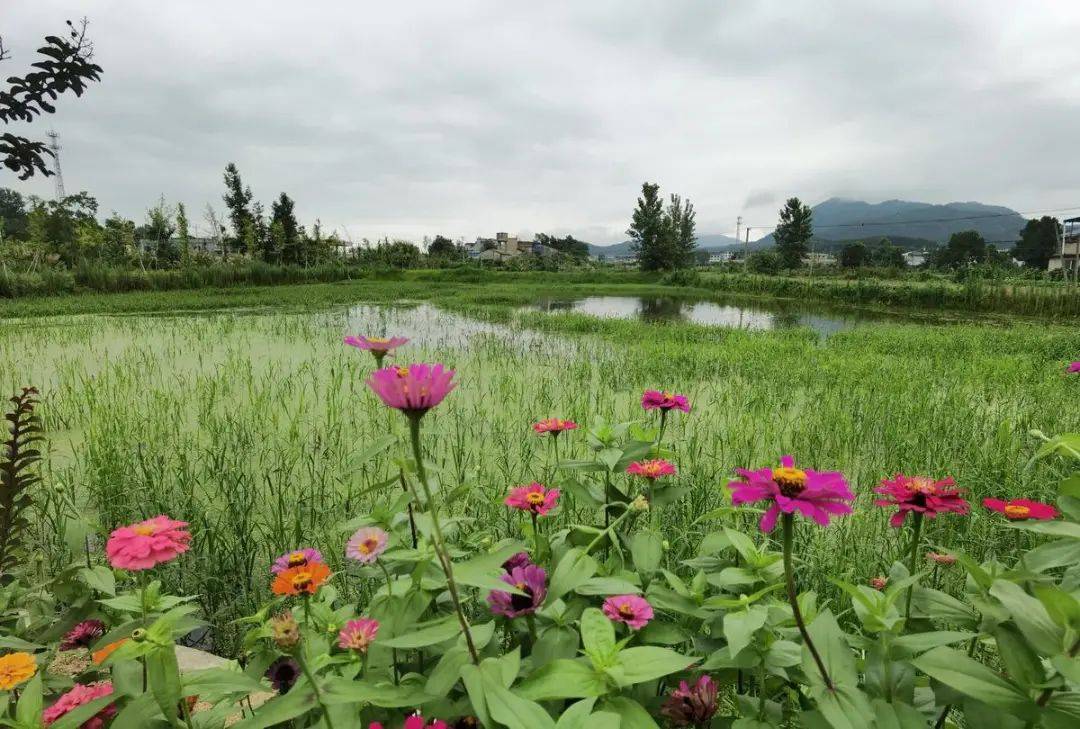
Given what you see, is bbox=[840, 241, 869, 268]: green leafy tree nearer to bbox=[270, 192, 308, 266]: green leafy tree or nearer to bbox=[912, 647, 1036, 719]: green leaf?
bbox=[270, 192, 308, 266]: green leafy tree

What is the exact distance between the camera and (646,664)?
2.12 ft

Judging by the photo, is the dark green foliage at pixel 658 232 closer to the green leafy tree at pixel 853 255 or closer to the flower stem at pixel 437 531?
the green leafy tree at pixel 853 255

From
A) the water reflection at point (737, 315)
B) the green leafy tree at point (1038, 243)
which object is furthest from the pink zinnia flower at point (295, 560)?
the green leafy tree at point (1038, 243)

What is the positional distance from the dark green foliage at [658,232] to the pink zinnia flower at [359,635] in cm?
3137

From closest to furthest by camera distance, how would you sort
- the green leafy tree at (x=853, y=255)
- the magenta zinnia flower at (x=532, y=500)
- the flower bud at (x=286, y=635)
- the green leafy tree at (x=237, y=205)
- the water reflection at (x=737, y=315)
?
the flower bud at (x=286, y=635)
the magenta zinnia flower at (x=532, y=500)
the water reflection at (x=737, y=315)
the green leafy tree at (x=237, y=205)
the green leafy tree at (x=853, y=255)

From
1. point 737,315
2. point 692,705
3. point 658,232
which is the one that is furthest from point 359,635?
point 658,232

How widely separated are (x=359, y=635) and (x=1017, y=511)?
106 centimetres

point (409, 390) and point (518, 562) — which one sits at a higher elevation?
point (409, 390)

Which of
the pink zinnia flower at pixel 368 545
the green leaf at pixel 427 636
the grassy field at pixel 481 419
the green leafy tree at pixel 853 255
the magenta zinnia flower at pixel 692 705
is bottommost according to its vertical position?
the grassy field at pixel 481 419

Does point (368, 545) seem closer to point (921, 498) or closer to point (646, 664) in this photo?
point (646, 664)

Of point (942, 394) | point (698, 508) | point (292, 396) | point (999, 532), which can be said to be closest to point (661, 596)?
point (698, 508)

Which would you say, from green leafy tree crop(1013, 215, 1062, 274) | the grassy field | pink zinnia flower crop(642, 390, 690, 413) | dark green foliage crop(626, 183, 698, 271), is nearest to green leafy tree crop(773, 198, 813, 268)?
dark green foliage crop(626, 183, 698, 271)

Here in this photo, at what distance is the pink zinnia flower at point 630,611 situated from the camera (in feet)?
2.55

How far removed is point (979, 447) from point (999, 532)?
97 cm
